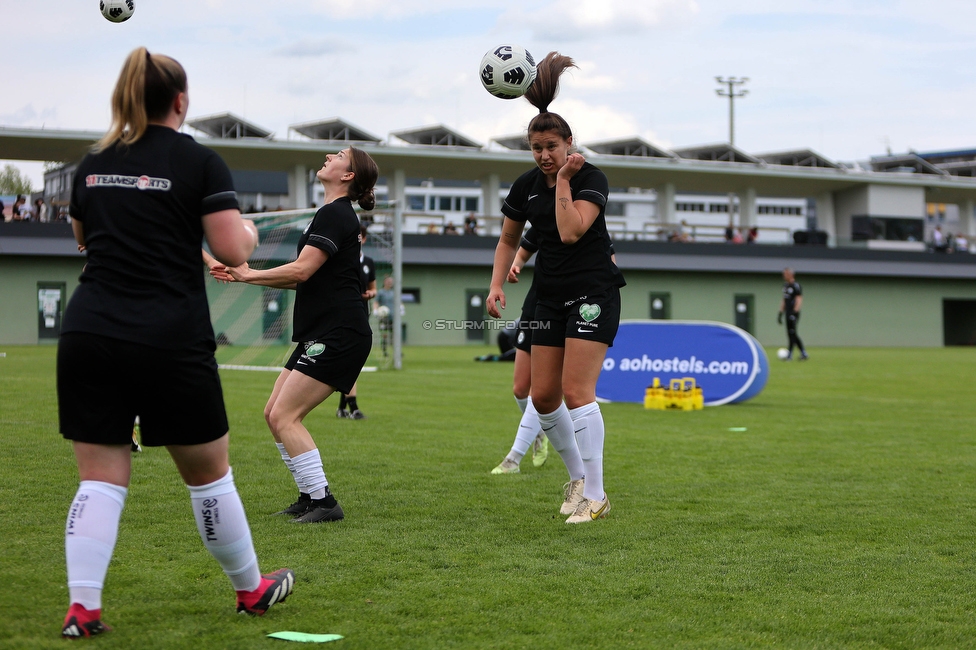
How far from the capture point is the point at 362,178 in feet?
17.8

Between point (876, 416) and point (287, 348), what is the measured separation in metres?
18.0

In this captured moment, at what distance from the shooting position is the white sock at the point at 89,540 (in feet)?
10.2

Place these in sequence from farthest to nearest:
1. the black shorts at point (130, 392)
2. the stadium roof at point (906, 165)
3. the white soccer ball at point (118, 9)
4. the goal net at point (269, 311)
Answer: the stadium roof at point (906, 165) → the goal net at point (269, 311) → the white soccer ball at point (118, 9) → the black shorts at point (130, 392)

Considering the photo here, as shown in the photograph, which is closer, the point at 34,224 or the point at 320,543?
the point at 320,543

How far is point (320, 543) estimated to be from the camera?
4750mm

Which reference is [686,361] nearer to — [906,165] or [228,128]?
[228,128]

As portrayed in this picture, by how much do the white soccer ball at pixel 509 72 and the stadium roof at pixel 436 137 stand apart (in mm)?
39486

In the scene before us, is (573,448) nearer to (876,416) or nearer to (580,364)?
(580,364)

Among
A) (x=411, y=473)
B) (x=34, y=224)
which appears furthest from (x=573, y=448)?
(x=34, y=224)

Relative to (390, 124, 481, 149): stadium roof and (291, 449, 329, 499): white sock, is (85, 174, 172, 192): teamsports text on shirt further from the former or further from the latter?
(390, 124, 481, 149): stadium roof

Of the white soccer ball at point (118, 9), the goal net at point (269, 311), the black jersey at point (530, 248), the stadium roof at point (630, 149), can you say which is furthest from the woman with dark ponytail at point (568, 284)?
the stadium roof at point (630, 149)

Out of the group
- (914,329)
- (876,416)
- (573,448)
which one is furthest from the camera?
(914,329)

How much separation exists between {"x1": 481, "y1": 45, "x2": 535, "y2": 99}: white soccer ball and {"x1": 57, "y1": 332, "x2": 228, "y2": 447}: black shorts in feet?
12.5

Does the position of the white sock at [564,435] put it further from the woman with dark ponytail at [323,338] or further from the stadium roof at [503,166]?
the stadium roof at [503,166]
